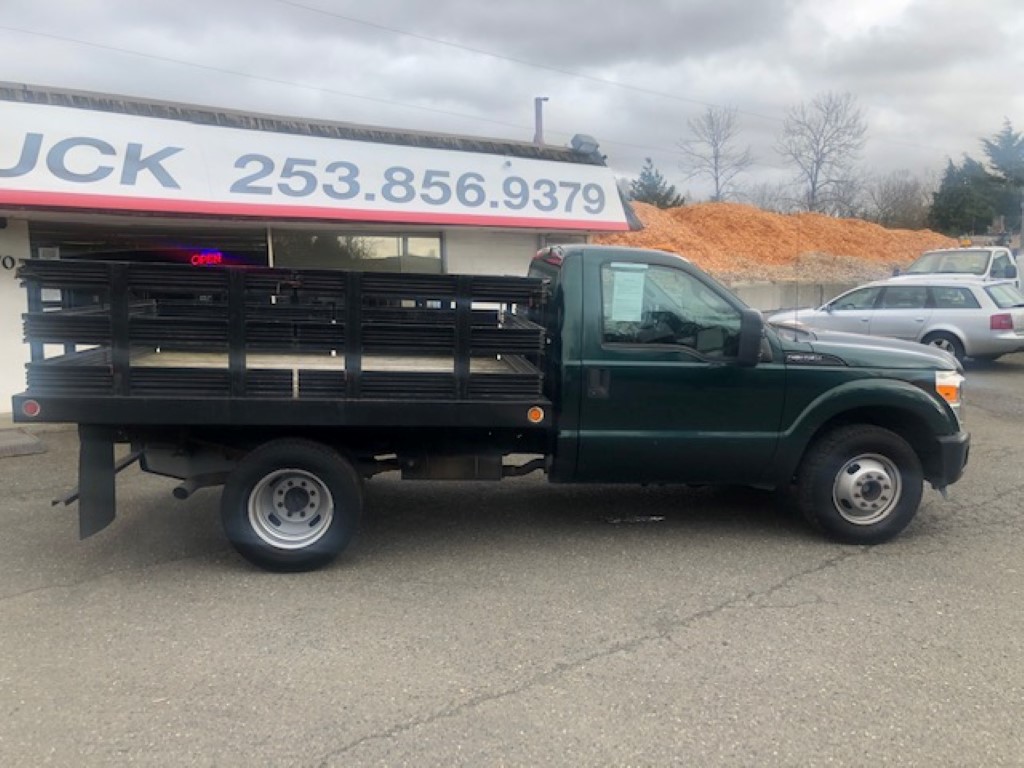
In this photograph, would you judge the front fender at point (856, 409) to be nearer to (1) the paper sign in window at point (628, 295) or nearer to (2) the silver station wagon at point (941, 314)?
(1) the paper sign in window at point (628, 295)

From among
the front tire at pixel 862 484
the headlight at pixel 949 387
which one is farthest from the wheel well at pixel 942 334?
the front tire at pixel 862 484

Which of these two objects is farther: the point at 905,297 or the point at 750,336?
the point at 905,297

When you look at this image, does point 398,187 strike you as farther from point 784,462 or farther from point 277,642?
point 277,642

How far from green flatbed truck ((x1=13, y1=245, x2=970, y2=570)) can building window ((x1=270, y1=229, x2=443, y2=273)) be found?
5.29m

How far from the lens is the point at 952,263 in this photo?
18562 mm

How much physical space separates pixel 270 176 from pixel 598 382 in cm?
597

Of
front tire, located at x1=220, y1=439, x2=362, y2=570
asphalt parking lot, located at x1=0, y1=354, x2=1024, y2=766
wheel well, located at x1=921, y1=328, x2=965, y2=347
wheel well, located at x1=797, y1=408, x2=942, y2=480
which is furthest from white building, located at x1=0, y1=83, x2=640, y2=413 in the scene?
wheel well, located at x1=797, y1=408, x2=942, y2=480

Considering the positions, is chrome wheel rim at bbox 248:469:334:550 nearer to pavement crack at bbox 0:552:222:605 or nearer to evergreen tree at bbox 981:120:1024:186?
pavement crack at bbox 0:552:222:605

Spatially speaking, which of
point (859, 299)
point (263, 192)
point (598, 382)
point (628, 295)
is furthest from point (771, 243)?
point (598, 382)

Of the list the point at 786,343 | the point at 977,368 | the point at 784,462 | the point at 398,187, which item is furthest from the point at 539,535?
the point at 977,368

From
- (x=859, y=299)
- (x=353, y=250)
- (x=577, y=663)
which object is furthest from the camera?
(x=859, y=299)

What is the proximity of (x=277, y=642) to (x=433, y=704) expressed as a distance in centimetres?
99

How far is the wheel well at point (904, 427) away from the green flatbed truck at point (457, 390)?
0.05ft

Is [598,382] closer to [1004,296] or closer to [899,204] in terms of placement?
[1004,296]
